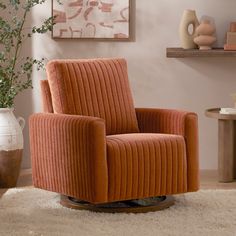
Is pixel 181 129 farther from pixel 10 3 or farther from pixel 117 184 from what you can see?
pixel 10 3

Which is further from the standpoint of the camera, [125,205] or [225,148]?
[225,148]

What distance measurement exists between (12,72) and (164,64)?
1.19m

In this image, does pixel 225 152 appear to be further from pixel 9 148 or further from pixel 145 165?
pixel 9 148

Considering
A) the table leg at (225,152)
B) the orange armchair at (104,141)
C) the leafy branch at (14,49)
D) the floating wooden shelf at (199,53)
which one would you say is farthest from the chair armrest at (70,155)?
the table leg at (225,152)

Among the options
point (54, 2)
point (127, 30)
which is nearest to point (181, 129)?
point (127, 30)

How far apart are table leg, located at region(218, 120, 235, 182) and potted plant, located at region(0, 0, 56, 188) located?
140 cm

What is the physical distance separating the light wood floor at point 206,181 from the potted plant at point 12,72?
0.14 metres

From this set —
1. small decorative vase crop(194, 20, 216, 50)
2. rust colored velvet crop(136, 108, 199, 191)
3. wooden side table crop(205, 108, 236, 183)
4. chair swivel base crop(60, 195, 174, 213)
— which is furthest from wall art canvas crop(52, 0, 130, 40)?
chair swivel base crop(60, 195, 174, 213)

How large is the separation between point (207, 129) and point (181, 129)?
4.05 ft

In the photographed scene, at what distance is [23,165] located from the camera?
5324 millimetres

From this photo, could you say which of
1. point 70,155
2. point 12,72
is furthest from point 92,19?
point 70,155

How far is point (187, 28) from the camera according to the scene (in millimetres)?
5023

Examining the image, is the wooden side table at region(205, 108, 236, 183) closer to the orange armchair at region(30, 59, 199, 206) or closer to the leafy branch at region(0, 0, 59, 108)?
the orange armchair at region(30, 59, 199, 206)

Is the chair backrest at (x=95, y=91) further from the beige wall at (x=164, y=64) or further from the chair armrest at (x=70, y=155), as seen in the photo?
the beige wall at (x=164, y=64)
